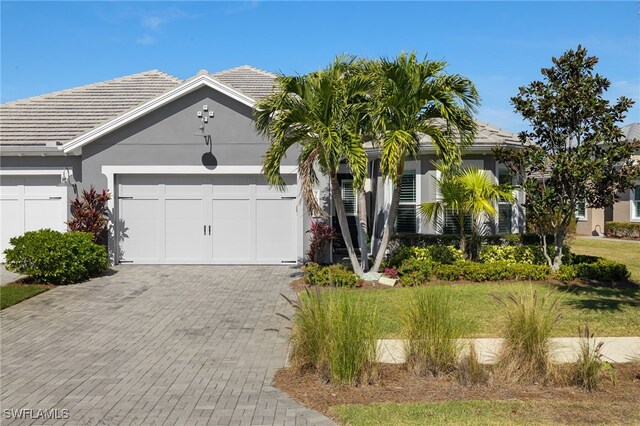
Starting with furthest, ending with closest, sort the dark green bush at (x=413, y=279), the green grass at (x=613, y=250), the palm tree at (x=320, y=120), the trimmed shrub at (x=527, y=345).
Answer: the green grass at (x=613, y=250), the dark green bush at (x=413, y=279), the palm tree at (x=320, y=120), the trimmed shrub at (x=527, y=345)

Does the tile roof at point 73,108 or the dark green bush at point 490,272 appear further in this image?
the tile roof at point 73,108

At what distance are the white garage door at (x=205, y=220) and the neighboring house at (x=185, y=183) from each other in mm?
28

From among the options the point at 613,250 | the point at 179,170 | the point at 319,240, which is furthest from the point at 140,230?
the point at 613,250

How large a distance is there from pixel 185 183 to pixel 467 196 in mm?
7664

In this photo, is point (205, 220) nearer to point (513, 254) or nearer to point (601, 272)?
point (513, 254)

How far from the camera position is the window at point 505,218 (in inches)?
622

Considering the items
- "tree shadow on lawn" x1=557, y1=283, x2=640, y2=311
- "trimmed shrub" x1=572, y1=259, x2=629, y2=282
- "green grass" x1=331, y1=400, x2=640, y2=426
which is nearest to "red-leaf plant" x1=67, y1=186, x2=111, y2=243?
"green grass" x1=331, y1=400, x2=640, y2=426

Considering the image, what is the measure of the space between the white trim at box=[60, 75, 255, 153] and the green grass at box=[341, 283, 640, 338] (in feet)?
23.2

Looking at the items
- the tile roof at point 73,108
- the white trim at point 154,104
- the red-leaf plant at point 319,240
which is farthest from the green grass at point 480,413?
the tile roof at point 73,108

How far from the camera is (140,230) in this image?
16.1m

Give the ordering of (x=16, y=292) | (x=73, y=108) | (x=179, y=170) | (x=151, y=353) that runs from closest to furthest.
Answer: (x=151, y=353) → (x=16, y=292) → (x=179, y=170) → (x=73, y=108)

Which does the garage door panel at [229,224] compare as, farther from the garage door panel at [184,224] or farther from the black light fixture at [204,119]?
the black light fixture at [204,119]

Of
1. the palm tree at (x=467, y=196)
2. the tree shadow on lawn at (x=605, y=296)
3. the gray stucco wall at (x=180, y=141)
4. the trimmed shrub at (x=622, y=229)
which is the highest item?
the gray stucco wall at (x=180, y=141)

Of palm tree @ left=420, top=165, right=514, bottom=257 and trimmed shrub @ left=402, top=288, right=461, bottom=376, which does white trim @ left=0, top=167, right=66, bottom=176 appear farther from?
trimmed shrub @ left=402, top=288, right=461, bottom=376
